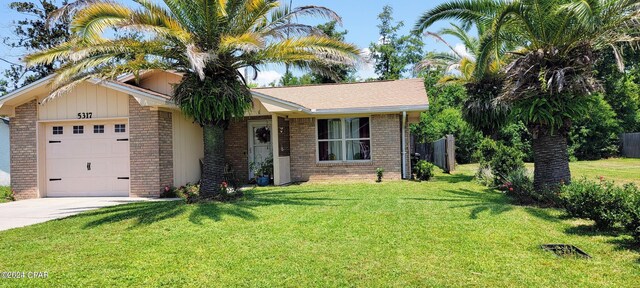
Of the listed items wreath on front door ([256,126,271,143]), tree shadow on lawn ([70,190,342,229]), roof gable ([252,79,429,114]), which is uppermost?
roof gable ([252,79,429,114])

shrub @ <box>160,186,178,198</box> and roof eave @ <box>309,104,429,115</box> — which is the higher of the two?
roof eave @ <box>309,104,429,115</box>

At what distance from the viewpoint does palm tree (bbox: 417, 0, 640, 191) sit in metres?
8.63

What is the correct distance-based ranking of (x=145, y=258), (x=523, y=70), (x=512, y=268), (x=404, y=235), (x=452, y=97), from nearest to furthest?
(x=512, y=268), (x=145, y=258), (x=404, y=235), (x=523, y=70), (x=452, y=97)

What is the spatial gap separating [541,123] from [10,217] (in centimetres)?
1193

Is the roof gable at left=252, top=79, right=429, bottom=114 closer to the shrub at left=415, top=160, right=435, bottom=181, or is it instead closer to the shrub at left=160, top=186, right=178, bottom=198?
the shrub at left=415, top=160, right=435, bottom=181

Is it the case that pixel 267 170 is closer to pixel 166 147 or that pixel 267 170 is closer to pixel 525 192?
pixel 166 147

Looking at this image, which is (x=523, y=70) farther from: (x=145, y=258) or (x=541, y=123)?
(x=145, y=258)

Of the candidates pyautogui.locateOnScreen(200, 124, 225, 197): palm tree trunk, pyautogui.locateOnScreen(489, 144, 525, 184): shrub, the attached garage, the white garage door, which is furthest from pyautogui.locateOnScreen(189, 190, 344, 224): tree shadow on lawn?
pyautogui.locateOnScreen(489, 144, 525, 184): shrub

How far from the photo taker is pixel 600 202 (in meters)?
6.40

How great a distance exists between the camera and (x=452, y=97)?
3162 cm

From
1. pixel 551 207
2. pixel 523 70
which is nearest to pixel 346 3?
pixel 523 70

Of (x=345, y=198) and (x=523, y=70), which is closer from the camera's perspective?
(x=523, y=70)

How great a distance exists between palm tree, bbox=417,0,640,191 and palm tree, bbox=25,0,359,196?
11.2 ft

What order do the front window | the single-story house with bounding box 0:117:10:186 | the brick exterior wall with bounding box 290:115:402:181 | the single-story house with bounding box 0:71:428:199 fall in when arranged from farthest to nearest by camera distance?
the single-story house with bounding box 0:117:10:186, the front window, the brick exterior wall with bounding box 290:115:402:181, the single-story house with bounding box 0:71:428:199
